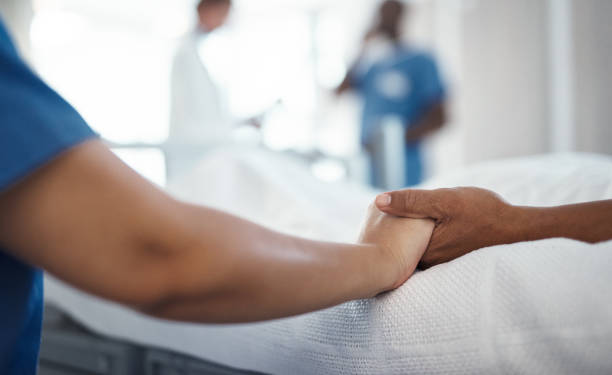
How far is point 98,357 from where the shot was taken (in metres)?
0.91

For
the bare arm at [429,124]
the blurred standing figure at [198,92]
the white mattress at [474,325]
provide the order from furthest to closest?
the bare arm at [429,124]
the blurred standing figure at [198,92]
the white mattress at [474,325]

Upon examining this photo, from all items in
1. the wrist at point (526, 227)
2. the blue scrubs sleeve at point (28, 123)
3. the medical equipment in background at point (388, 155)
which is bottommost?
the medical equipment in background at point (388, 155)

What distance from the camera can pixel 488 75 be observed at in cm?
352

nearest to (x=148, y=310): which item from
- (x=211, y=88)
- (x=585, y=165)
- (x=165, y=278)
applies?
(x=165, y=278)

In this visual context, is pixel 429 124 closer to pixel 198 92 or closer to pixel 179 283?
pixel 198 92

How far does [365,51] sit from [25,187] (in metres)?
2.36

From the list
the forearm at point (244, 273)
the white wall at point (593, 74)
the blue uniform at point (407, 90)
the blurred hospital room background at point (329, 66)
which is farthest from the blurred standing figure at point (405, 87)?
the forearm at point (244, 273)

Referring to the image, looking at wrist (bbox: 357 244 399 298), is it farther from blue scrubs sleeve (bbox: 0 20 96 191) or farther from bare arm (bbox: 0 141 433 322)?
blue scrubs sleeve (bbox: 0 20 96 191)

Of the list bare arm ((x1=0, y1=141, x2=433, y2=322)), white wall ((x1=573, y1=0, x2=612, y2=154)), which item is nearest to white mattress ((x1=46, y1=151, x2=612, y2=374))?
bare arm ((x1=0, y1=141, x2=433, y2=322))

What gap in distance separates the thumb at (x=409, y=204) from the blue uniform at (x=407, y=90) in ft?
5.68

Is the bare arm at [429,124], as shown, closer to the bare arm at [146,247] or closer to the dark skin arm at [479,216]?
the dark skin arm at [479,216]

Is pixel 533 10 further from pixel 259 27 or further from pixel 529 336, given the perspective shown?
pixel 529 336

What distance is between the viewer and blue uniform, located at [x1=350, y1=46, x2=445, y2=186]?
2271mm

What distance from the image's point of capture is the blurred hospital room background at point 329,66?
2.77 meters
